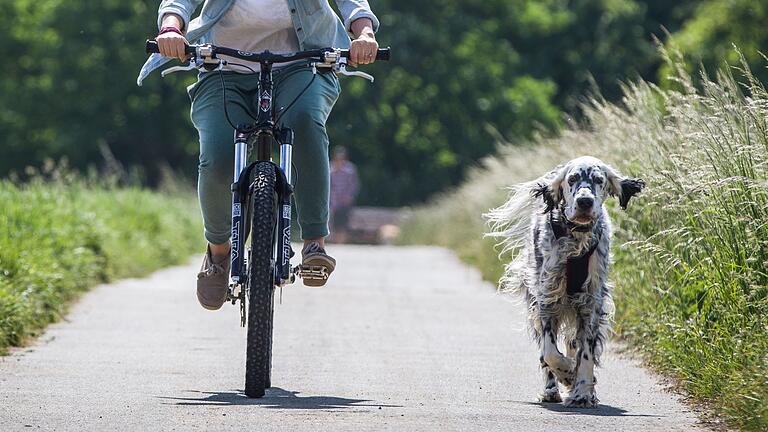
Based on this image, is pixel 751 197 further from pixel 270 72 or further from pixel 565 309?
pixel 270 72

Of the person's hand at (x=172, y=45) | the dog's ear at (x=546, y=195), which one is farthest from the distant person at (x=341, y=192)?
the person's hand at (x=172, y=45)

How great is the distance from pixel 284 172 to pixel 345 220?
22796mm

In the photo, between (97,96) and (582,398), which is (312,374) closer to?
(582,398)


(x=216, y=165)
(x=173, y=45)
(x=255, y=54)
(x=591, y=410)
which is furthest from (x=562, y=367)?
(x=173, y=45)

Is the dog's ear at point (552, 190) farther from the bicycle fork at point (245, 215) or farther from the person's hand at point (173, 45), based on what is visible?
the person's hand at point (173, 45)

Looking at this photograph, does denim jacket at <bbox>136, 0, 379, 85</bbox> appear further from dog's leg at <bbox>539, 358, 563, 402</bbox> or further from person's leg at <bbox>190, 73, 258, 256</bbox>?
dog's leg at <bbox>539, 358, 563, 402</bbox>

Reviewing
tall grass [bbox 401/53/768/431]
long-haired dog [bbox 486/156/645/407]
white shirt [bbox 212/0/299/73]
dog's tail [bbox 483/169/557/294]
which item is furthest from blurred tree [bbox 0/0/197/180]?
long-haired dog [bbox 486/156/645/407]

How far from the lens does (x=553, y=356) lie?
7.54m

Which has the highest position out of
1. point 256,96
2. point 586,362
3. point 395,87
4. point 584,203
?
point 395,87

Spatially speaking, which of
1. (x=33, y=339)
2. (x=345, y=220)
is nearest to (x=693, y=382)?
(x=33, y=339)

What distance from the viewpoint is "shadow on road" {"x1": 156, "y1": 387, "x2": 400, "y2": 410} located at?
7000mm

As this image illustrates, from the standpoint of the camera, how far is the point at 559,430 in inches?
252

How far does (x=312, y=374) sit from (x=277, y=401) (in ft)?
3.97

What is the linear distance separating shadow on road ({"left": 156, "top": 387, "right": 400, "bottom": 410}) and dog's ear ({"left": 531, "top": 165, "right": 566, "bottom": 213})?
1408mm
